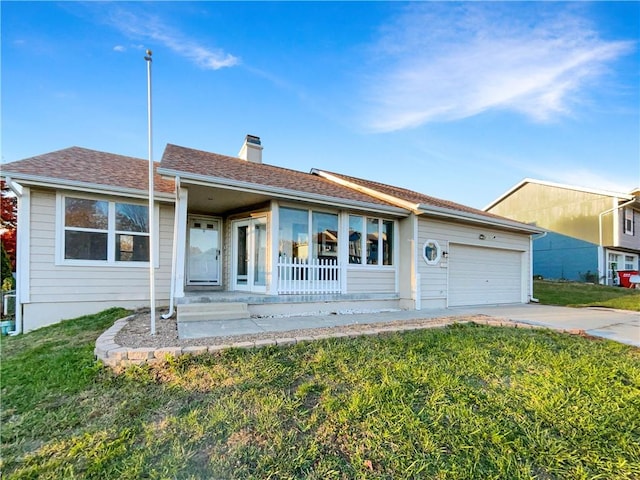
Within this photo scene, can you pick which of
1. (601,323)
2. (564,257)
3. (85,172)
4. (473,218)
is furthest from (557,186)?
(85,172)

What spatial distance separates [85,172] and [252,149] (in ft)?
16.4

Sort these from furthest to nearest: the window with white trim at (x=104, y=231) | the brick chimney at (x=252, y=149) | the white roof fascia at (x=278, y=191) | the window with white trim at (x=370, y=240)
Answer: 1. the brick chimney at (x=252, y=149)
2. the window with white trim at (x=370, y=240)
3. the window with white trim at (x=104, y=231)
4. the white roof fascia at (x=278, y=191)

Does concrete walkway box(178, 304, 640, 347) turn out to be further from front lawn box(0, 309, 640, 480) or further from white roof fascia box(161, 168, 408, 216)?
white roof fascia box(161, 168, 408, 216)

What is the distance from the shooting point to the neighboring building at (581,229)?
17938 millimetres

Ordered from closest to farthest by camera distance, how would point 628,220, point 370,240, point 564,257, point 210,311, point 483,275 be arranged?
point 210,311, point 370,240, point 483,275, point 628,220, point 564,257

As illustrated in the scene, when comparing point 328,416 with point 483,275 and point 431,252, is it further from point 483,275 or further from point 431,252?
point 483,275

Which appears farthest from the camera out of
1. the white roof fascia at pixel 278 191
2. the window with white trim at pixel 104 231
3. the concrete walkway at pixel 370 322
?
the window with white trim at pixel 104 231

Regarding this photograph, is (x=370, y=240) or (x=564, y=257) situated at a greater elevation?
(x=370, y=240)

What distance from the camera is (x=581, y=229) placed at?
18828mm

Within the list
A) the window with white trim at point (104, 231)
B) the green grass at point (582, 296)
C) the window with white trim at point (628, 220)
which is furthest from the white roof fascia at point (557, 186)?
the window with white trim at point (104, 231)

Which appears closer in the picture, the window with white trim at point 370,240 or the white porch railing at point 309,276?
the white porch railing at point 309,276

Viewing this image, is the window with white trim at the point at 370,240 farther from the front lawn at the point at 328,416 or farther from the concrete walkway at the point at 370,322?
the front lawn at the point at 328,416

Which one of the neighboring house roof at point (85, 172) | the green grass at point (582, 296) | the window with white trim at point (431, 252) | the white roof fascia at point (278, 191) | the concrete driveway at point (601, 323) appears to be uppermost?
the neighboring house roof at point (85, 172)

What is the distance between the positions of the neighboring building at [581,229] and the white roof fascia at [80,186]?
21501 mm
